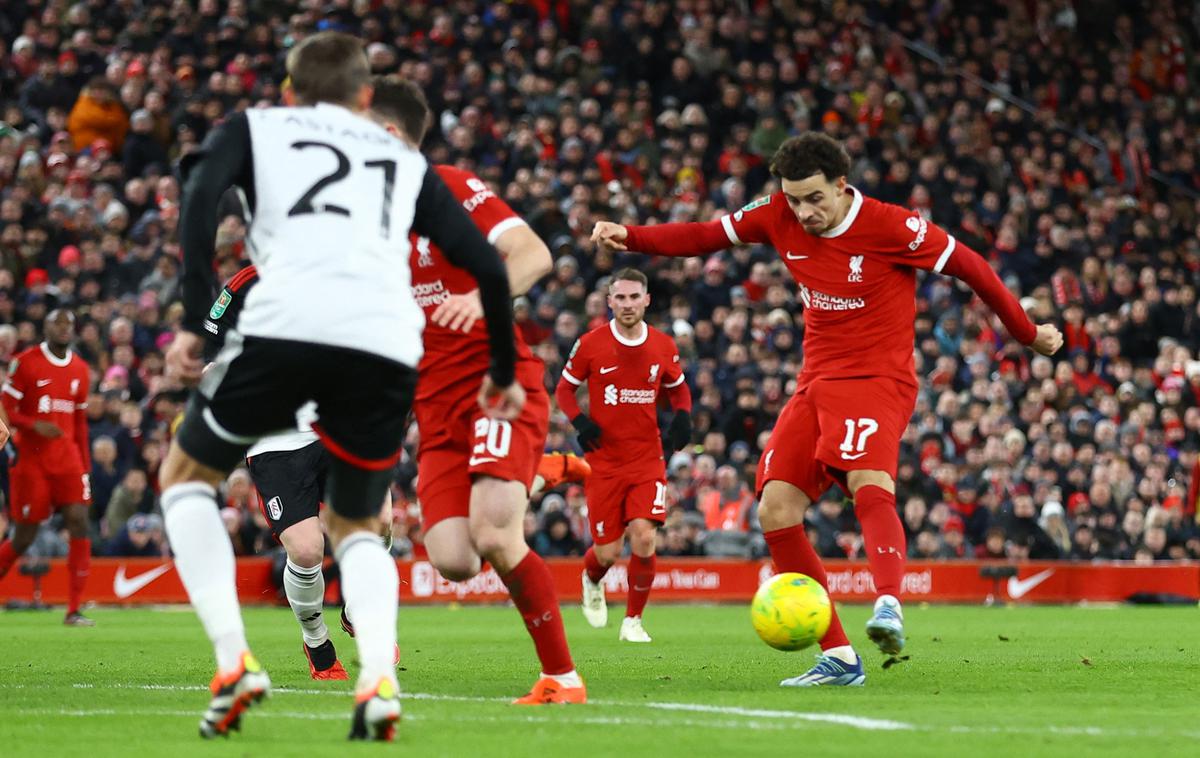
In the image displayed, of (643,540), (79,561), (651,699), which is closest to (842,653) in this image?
(651,699)

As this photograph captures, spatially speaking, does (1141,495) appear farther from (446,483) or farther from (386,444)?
(386,444)

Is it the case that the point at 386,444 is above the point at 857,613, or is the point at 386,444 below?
above

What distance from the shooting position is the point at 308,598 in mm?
9406

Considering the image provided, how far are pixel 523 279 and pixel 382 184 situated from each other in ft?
3.87

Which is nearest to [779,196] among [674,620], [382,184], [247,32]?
[382,184]

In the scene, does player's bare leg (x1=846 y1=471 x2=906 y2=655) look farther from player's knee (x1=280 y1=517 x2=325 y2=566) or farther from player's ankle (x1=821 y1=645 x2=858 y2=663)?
player's knee (x1=280 y1=517 x2=325 y2=566)

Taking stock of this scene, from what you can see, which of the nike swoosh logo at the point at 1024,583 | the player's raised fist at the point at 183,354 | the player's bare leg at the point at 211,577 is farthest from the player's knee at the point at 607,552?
the player's raised fist at the point at 183,354

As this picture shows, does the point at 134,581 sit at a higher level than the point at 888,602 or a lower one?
lower

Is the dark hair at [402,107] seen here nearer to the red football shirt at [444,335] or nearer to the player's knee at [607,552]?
the red football shirt at [444,335]

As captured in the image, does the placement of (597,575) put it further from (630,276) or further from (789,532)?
(789,532)

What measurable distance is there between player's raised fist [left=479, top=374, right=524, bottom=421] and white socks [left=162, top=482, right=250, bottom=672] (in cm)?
100

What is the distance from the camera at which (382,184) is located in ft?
19.6

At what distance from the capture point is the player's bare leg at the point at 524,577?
7227mm

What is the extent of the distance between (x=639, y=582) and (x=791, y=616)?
6245mm
